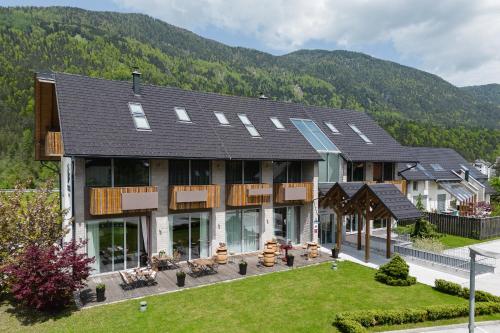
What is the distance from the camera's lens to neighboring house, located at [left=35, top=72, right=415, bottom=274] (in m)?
17.1

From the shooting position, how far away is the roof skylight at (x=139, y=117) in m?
19.5

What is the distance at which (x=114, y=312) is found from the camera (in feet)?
43.4

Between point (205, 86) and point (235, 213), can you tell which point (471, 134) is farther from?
point (235, 213)

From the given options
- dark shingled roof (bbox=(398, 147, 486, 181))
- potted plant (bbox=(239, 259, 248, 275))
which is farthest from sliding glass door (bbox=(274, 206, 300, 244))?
dark shingled roof (bbox=(398, 147, 486, 181))

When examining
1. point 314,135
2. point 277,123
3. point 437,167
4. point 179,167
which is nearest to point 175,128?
point 179,167

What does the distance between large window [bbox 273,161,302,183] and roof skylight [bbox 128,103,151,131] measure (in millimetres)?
8271

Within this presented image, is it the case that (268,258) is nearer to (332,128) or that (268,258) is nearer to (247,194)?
(247,194)

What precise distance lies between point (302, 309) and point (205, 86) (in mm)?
139134

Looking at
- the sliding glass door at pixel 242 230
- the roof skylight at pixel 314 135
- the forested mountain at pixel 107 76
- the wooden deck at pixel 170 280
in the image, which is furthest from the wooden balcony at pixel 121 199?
the forested mountain at pixel 107 76

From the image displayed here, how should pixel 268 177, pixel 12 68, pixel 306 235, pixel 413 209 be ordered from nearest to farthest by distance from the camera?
pixel 413 209, pixel 268 177, pixel 306 235, pixel 12 68

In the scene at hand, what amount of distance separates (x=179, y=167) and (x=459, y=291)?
571 inches

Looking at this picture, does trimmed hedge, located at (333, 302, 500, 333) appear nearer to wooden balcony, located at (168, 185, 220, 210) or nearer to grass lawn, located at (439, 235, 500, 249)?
wooden balcony, located at (168, 185, 220, 210)

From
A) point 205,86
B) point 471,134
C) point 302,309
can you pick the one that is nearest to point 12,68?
point 205,86

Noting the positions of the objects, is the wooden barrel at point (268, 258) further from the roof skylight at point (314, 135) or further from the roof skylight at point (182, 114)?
the roof skylight at point (182, 114)
